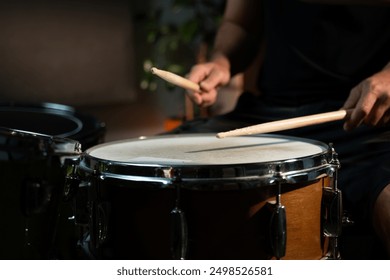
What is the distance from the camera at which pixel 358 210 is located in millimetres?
1181

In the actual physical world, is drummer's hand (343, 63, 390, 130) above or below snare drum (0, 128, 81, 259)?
above

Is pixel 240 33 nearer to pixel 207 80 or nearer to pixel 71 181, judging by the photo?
pixel 207 80

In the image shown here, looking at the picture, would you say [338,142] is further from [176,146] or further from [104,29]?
[104,29]

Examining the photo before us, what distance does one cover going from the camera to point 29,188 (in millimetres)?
912

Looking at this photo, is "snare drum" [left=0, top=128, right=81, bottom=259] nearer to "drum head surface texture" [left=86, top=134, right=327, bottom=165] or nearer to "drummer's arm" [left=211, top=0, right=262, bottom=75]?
"drum head surface texture" [left=86, top=134, right=327, bottom=165]

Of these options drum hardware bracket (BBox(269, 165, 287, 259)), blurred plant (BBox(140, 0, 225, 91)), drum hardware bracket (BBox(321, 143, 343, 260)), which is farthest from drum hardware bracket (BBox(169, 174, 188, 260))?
blurred plant (BBox(140, 0, 225, 91))

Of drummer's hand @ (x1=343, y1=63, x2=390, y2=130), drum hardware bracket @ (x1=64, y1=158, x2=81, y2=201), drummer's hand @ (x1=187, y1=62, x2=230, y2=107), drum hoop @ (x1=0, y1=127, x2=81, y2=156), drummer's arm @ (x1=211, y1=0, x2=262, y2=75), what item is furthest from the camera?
drummer's arm @ (x1=211, y1=0, x2=262, y2=75)

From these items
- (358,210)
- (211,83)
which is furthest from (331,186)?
(211,83)

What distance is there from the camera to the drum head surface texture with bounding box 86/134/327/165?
1.00m

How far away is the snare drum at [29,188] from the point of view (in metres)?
0.89

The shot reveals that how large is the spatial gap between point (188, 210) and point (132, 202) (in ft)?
0.29

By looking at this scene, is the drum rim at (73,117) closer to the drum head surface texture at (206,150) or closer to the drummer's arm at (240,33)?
the drum head surface texture at (206,150)

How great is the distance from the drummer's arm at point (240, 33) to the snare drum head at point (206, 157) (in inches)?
17.6

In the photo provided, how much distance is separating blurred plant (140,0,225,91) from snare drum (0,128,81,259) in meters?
2.10
